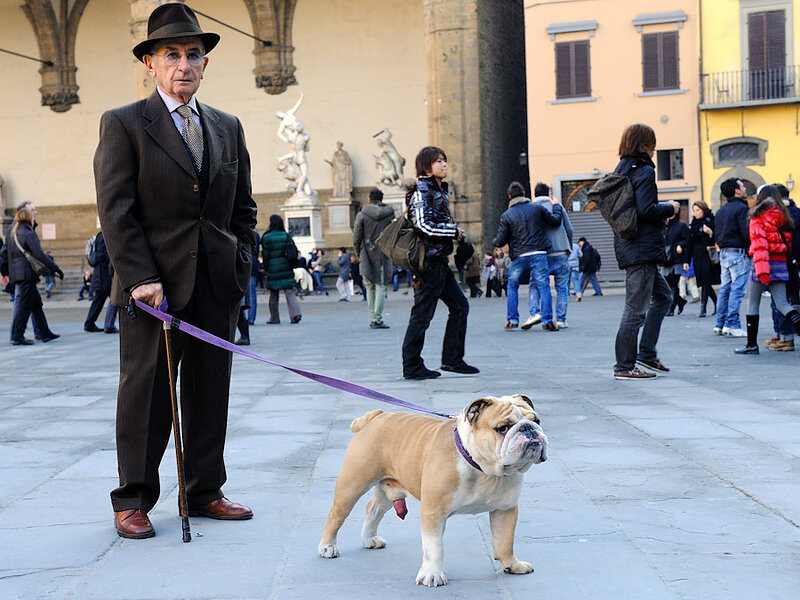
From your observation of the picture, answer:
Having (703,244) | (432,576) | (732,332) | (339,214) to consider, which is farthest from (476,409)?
(339,214)

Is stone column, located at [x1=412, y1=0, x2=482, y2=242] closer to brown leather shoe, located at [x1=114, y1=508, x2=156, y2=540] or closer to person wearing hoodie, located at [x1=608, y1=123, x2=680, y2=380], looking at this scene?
person wearing hoodie, located at [x1=608, y1=123, x2=680, y2=380]

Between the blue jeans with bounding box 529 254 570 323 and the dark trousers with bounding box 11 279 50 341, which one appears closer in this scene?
the blue jeans with bounding box 529 254 570 323

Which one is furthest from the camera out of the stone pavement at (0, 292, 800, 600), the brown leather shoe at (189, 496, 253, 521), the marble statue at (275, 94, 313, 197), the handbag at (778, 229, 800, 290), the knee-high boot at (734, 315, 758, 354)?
the marble statue at (275, 94, 313, 197)

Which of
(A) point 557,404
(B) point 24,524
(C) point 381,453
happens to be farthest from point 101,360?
(C) point 381,453

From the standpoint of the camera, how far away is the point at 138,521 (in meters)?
4.13

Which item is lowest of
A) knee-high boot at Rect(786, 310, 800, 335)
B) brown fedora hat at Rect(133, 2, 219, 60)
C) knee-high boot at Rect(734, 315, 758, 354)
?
knee-high boot at Rect(734, 315, 758, 354)

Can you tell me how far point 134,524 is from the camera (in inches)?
162

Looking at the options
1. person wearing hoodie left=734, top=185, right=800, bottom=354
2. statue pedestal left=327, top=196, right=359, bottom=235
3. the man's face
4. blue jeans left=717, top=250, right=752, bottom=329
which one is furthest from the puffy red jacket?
statue pedestal left=327, top=196, right=359, bottom=235

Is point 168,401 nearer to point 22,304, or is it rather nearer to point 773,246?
point 773,246

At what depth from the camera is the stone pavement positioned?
3459 millimetres

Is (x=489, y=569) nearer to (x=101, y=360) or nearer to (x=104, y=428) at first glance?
(x=104, y=428)

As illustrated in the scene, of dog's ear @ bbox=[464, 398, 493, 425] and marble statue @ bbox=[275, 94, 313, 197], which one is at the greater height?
marble statue @ bbox=[275, 94, 313, 197]

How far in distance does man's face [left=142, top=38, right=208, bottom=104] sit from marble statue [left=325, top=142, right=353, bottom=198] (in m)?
31.5

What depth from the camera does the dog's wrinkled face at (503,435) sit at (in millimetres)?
3055
